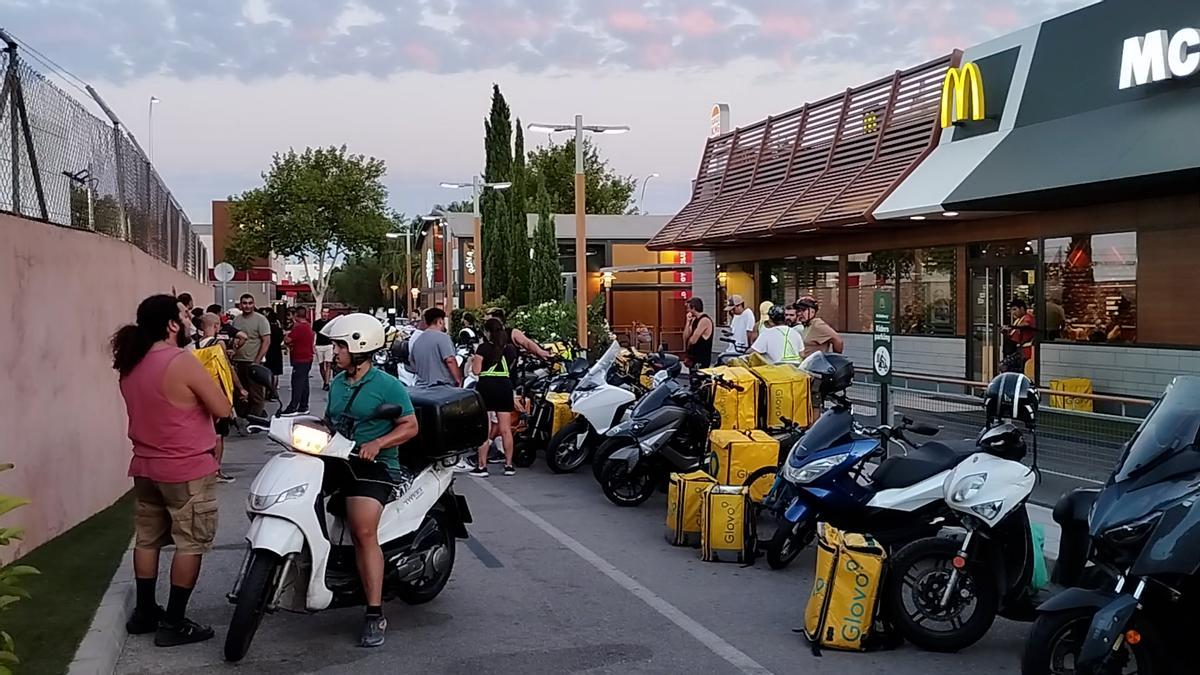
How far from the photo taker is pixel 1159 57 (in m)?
13.4

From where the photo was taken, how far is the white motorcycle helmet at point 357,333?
20.2ft

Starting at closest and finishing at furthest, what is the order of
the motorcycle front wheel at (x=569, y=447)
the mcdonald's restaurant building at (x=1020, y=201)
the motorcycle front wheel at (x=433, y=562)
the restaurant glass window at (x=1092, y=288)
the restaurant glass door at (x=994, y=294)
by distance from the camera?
1. the motorcycle front wheel at (x=433, y=562)
2. the motorcycle front wheel at (x=569, y=447)
3. the mcdonald's restaurant building at (x=1020, y=201)
4. the restaurant glass window at (x=1092, y=288)
5. the restaurant glass door at (x=994, y=294)

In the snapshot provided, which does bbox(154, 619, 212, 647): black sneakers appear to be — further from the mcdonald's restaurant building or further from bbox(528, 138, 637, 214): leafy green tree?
bbox(528, 138, 637, 214): leafy green tree

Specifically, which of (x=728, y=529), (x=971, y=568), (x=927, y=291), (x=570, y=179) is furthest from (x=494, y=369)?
(x=570, y=179)

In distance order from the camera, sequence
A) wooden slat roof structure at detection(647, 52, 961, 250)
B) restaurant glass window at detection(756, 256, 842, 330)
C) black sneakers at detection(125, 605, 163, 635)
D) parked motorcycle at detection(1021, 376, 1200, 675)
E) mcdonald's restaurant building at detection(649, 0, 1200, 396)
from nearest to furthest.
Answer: parked motorcycle at detection(1021, 376, 1200, 675) < black sneakers at detection(125, 605, 163, 635) < mcdonald's restaurant building at detection(649, 0, 1200, 396) < wooden slat roof structure at detection(647, 52, 961, 250) < restaurant glass window at detection(756, 256, 842, 330)

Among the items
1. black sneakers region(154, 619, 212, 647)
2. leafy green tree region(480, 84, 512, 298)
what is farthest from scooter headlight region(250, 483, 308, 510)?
leafy green tree region(480, 84, 512, 298)

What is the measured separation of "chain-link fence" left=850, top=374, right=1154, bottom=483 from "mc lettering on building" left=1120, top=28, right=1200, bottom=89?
214 inches

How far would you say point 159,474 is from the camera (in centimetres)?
599

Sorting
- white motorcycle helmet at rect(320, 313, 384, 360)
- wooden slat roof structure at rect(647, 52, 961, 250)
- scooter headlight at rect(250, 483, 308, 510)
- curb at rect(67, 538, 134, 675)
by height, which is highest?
wooden slat roof structure at rect(647, 52, 961, 250)

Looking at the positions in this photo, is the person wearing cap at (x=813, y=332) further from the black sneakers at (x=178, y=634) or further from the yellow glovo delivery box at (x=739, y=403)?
the black sneakers at (x=178, y=634)

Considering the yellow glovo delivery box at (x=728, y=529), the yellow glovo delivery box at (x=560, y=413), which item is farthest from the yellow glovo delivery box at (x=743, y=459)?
the yellow glovo delivery box at (x=560, y=413)

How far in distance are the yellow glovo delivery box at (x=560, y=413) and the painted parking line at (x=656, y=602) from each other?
238cm

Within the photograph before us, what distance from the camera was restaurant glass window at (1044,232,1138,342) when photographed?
15.3m

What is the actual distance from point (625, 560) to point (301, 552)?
3210 millimetres
